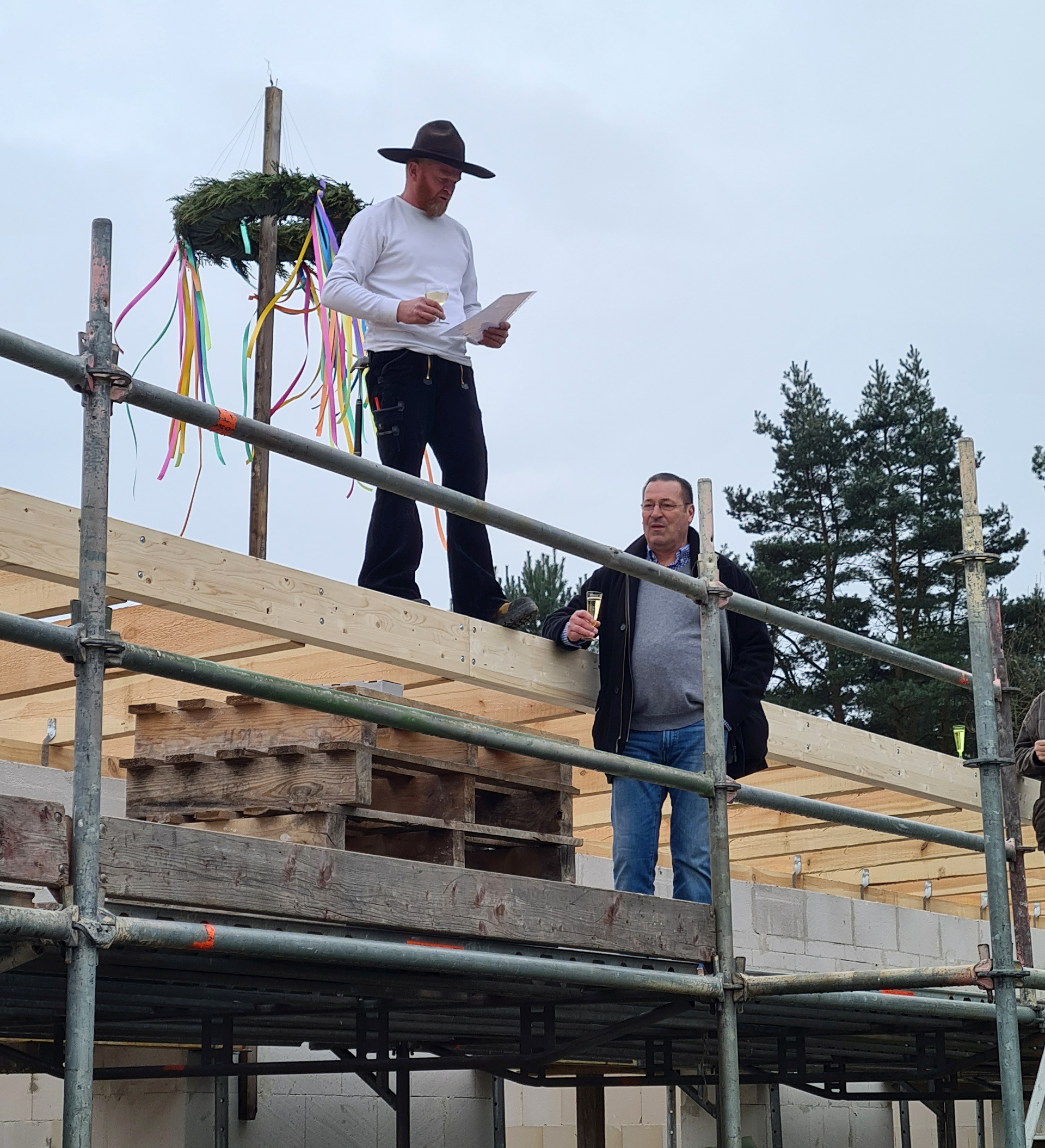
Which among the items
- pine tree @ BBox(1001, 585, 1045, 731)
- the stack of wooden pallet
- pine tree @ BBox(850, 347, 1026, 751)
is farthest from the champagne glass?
pine tree @ BBox(1001, 585, 1045, 731)

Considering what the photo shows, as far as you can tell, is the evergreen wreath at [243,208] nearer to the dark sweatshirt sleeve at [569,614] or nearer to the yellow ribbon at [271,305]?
the yellow ribbon at [271,305]

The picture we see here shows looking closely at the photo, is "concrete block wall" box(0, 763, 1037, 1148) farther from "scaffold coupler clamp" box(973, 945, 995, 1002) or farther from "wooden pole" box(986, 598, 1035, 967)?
"scaffold coupler clamp" box(973, 945, 995, 1002)

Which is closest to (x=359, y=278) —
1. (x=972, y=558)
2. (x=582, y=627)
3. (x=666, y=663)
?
(x=582, y=627)

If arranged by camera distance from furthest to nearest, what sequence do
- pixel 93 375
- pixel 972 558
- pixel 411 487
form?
pixel 972 558 → pixel 411 487 → pixel 93 375

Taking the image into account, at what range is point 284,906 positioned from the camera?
11.8 feet

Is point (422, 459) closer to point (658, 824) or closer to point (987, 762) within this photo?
point (658, 824)

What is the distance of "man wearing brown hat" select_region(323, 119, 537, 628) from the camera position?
19.7 ft

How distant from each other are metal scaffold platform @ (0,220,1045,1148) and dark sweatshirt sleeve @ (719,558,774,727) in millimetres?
221

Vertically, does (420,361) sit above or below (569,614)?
above

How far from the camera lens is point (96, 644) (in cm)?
327

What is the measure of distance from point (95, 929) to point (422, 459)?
3.36 metres

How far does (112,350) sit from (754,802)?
249cm

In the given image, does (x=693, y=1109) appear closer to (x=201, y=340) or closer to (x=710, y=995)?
(x=201, y=340)

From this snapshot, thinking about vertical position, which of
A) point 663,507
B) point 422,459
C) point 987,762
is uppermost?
point 422,459
